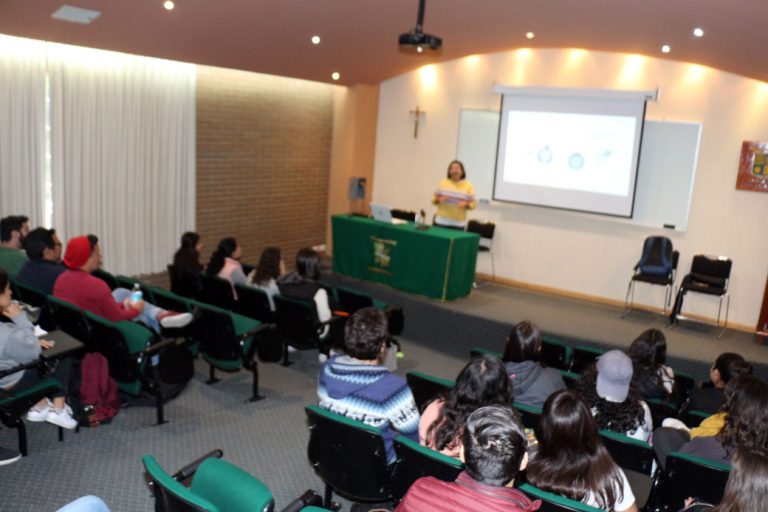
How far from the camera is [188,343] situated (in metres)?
5.38

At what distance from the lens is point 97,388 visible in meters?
4.62

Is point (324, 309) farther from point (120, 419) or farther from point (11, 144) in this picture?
point (11, 144)

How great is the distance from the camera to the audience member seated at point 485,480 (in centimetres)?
202

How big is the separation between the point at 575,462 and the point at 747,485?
1.99ft

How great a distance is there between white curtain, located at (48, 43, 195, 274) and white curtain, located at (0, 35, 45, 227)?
0.16 meters

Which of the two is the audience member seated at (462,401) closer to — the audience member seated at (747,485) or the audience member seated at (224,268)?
the audience member seated at (747,485)

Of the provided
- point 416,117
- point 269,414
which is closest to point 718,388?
point 269,414

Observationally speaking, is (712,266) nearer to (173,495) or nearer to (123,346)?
(123,346)

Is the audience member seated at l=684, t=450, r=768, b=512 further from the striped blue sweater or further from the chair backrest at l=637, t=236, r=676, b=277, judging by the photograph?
the chair backrest at l=637, t=236, r=676, b=277

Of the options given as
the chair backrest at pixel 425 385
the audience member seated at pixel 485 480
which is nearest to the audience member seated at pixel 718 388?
the chair backrest at pixel 425 385

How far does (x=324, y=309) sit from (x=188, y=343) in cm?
127

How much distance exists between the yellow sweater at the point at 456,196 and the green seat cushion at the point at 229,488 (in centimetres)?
604

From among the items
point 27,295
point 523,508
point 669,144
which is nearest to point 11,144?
point 27,295

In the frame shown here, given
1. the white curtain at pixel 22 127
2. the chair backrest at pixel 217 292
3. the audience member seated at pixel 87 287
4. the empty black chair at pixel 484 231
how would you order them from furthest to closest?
the empty black chair at pixel 484 231 < the white curtain at pixel 22 127 < the chair backrest at pixel 217 292 < the audience member seated at pixel 87 287
